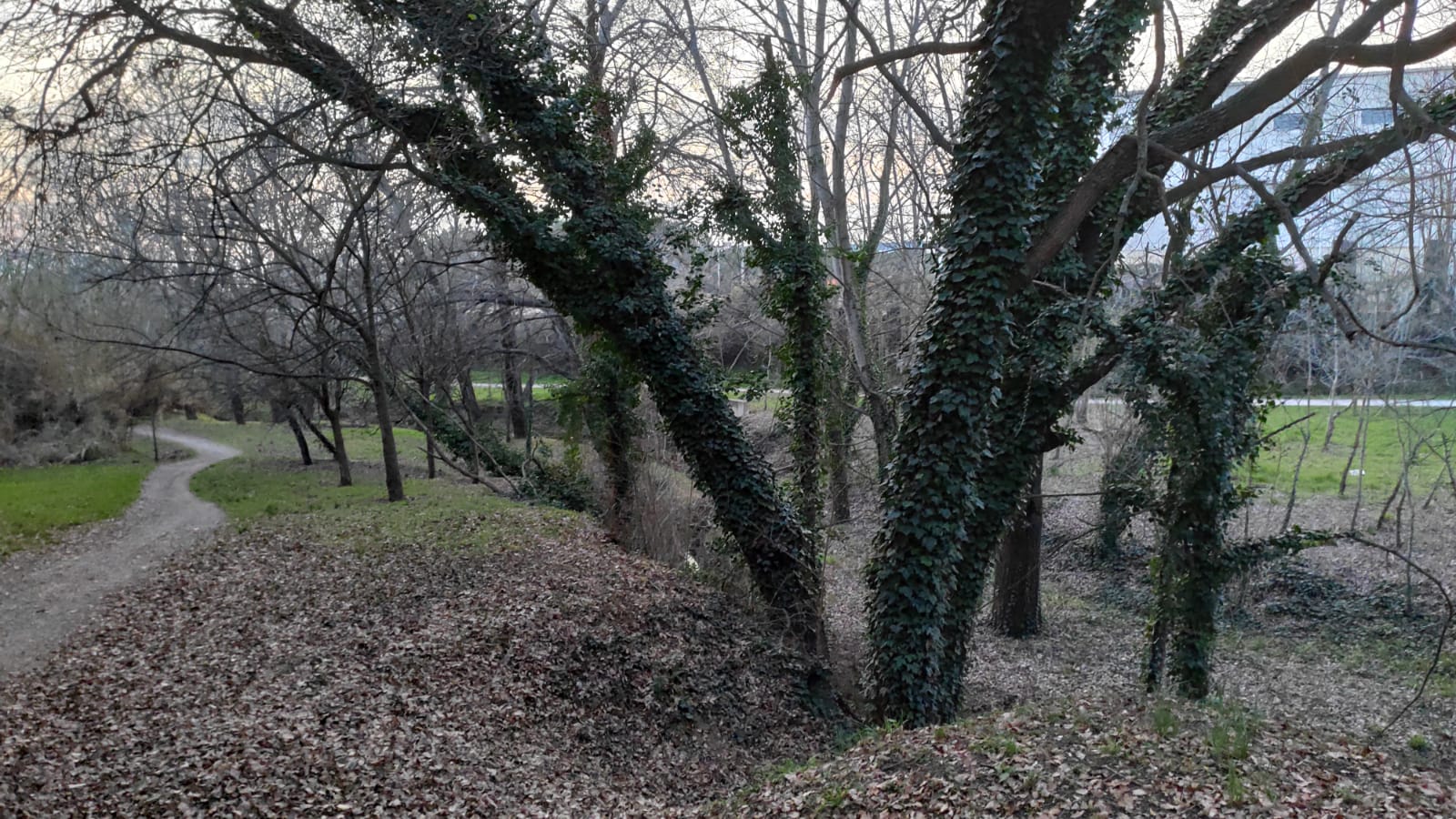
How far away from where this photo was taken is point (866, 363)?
60.1 ft

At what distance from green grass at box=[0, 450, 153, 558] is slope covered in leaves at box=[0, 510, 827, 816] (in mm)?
4065

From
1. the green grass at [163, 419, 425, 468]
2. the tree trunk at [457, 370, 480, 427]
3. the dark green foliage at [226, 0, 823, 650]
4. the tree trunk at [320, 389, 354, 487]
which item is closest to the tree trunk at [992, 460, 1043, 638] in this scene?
the dark green foliage at [226, 0, 823, 650]

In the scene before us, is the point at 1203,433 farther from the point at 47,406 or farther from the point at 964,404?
the point at 47,406

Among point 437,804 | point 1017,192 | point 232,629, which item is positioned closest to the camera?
point 437,804

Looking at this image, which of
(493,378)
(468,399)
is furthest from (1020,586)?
(493,378)

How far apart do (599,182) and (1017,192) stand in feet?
18.4

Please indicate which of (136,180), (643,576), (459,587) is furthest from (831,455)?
(136,180)

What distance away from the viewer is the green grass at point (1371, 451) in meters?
15.7

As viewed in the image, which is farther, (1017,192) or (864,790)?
(1017,192)

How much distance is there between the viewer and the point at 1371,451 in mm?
21312

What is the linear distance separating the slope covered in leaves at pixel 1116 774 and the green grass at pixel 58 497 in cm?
1381

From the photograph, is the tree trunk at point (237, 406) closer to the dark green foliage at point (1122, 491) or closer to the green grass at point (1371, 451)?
the dark green foliage at point (1122, 491)

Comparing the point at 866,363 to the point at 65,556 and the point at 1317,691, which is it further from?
the point at 65,556

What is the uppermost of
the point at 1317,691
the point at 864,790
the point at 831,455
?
the point at 831,455
